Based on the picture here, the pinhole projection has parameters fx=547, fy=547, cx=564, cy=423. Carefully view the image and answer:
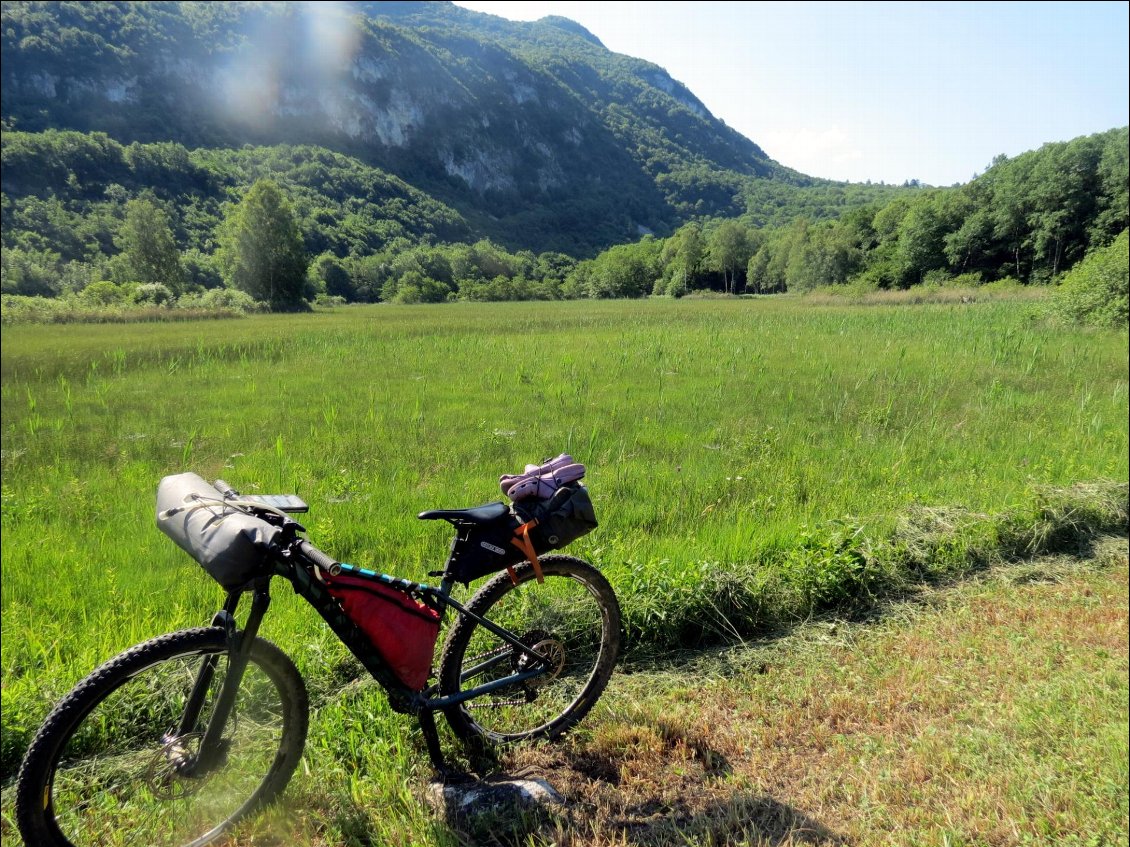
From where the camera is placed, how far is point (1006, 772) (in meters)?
2.30

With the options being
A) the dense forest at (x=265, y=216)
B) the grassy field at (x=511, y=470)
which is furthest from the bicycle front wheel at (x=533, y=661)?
the dense forest at (x=265, y=216)

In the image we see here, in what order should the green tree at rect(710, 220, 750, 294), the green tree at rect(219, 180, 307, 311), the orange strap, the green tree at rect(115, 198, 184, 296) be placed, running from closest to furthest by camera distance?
the orange strap → the green tree at rect(115, 198, 184, 296) → the green tree at rect(219, 180, 307, 311) → the green tree at rect(710, 220, 750, 294)

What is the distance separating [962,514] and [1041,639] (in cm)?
160

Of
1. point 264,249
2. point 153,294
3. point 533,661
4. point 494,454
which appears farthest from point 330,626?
point 264,249

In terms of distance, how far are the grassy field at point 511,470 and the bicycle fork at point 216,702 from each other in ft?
1.80

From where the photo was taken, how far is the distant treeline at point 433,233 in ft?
37.3

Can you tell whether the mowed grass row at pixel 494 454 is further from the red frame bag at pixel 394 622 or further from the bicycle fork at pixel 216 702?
the bicycle fork at pixel 216 702

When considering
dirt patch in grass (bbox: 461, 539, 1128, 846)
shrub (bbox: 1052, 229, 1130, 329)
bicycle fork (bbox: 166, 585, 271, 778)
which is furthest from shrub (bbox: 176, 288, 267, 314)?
shrub (bbox: 1052, 229, 1130, 329)

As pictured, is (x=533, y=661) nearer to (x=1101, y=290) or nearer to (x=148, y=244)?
(x=148, y=244)

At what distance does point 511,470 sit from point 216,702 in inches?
139

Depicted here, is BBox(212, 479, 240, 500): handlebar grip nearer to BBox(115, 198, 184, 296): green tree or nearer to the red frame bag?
the red frame bag

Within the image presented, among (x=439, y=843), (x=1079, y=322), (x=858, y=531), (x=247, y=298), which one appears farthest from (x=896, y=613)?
(x=247, y=298)

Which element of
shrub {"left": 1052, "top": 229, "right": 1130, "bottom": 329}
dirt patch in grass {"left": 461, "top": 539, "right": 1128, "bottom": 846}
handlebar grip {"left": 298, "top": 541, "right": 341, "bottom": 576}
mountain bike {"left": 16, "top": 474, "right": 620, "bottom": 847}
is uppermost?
shrub {"left": 1052, "top": 229, "right": 1130, "bottom": 329}

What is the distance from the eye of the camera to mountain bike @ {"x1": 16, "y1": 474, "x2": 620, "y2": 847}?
1.78m
